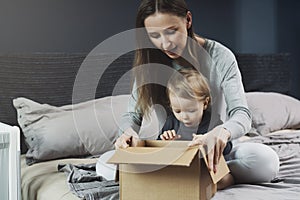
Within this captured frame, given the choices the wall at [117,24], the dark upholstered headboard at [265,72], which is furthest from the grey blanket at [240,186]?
the dark upholstered headboard at [265,72]

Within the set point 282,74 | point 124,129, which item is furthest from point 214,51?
point 282,74

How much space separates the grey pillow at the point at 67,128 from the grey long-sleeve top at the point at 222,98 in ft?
0.98

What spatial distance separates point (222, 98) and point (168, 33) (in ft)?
0.90

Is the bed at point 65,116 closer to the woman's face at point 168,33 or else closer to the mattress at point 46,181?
the mattress at point 46,181

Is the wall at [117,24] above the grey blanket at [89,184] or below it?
above

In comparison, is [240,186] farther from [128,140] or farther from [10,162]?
[10,162]

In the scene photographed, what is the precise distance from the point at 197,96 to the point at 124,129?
28 cm

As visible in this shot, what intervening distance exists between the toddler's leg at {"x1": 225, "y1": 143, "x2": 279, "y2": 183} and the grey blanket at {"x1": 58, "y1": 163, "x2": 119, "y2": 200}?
1.24ft

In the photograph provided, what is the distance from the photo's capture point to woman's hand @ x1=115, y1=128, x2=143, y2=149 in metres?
1.44

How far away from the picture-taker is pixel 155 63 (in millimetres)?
1611

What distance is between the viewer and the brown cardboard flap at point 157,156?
4.02 feet

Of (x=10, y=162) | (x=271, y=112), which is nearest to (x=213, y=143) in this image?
(x=10, y=162)

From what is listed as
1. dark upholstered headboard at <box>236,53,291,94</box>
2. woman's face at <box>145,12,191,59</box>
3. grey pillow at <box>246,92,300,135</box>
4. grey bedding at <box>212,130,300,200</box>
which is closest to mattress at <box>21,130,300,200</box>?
grey bedding at <box>212,130,300,200</box>

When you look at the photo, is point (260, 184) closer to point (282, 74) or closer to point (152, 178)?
point (152, 178)
